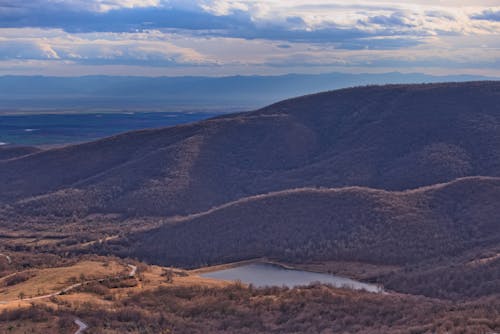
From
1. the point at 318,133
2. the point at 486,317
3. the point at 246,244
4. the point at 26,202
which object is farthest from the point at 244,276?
the point at 318,133

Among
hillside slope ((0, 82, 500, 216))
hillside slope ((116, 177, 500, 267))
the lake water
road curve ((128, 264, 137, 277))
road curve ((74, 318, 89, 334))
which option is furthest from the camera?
hillside slope ((0, 82, 500, 216))

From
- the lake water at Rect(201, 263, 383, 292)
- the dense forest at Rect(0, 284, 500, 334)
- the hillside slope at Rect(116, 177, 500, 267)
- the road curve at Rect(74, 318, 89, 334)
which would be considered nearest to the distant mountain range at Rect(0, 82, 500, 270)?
the hillside slope at Rect(116, 177, 500, 267)

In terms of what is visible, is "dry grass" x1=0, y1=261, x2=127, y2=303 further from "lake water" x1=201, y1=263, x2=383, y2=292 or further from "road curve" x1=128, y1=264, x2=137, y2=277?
"lake water" x1=201, y1=263, x2=383, y2=292

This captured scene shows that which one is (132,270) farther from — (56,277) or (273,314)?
(273,314)

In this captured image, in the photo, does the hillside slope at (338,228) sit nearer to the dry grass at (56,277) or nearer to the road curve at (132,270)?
the road curve at (132,270)

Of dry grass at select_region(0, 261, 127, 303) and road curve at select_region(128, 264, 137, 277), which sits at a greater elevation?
dry grass at select_region(0, 261, 127, 303)
